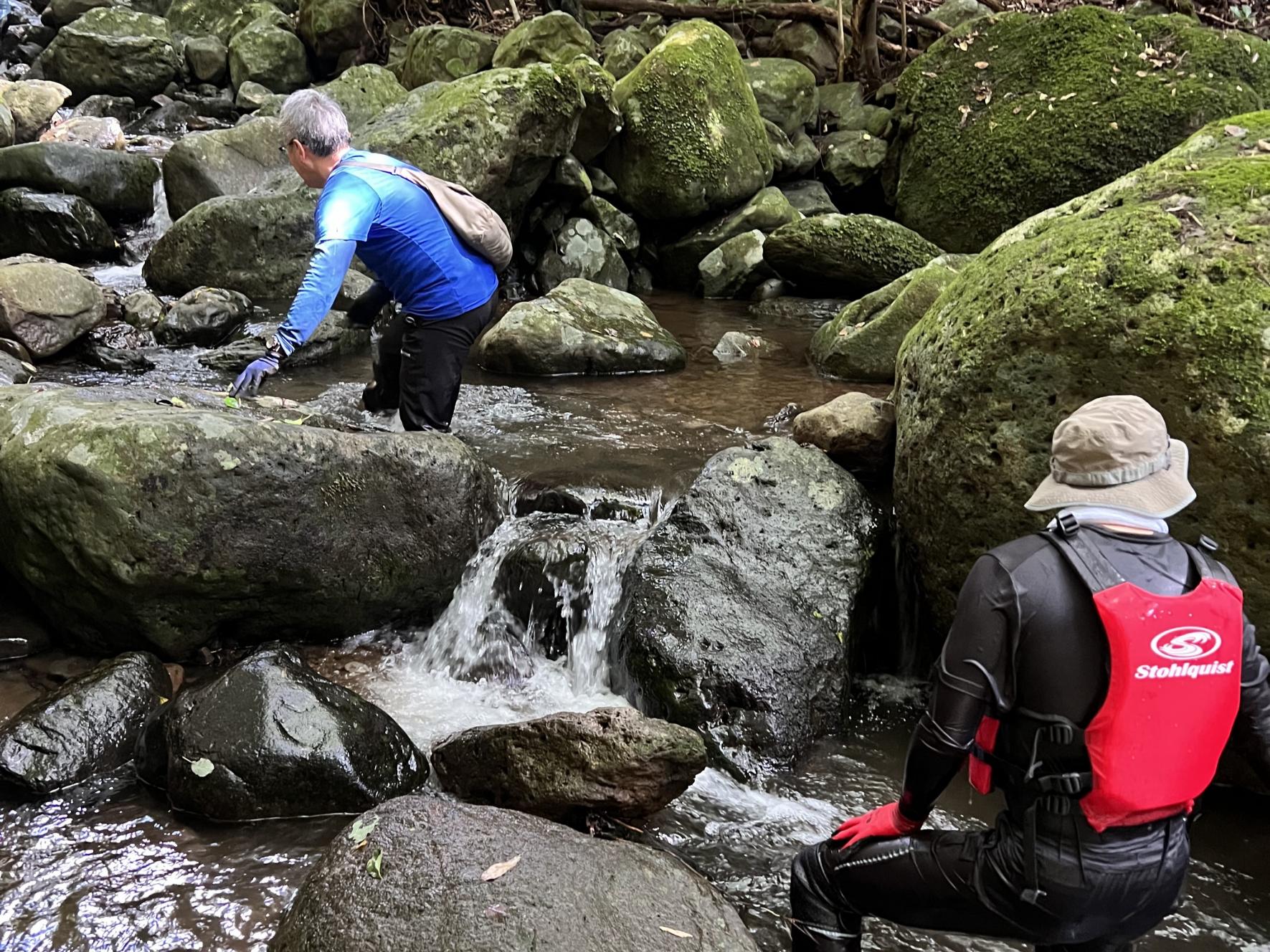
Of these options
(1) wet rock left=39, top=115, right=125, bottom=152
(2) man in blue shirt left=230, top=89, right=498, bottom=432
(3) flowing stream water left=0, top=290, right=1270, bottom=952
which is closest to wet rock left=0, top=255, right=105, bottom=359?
(3) flowing stream water left=0, top=290, right=1270, bottom=952

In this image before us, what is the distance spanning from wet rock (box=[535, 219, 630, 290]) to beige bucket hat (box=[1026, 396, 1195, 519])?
9.64 meters

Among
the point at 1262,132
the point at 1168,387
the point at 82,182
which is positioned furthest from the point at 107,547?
the point at 82,182

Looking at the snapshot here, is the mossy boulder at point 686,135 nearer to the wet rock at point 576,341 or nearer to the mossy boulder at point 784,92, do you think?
the mossy boulder at point 784,92

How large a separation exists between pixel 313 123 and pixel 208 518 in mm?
1949

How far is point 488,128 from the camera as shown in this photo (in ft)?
32.5

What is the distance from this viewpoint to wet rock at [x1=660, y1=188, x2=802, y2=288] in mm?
11922

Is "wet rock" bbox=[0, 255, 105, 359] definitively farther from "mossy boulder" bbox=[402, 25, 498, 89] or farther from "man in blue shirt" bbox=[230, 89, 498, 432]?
"mossy boulder" bbox=[402, 25, 498, 89]

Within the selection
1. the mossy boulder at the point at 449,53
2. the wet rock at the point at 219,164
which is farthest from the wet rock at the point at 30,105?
the mossy boulder at the point at 449,53

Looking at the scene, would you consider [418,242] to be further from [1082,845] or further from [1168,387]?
[1082,845]

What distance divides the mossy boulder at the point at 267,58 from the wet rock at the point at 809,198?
450 inches

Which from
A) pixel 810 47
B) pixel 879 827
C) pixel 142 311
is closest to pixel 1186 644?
pixel 879 827

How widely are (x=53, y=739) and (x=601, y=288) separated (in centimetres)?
640

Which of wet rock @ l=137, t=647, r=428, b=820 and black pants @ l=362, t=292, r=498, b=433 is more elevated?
black pants @ l=362, t=292, r=498, b=433

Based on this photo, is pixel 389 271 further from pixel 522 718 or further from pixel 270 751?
pixel 270 751
